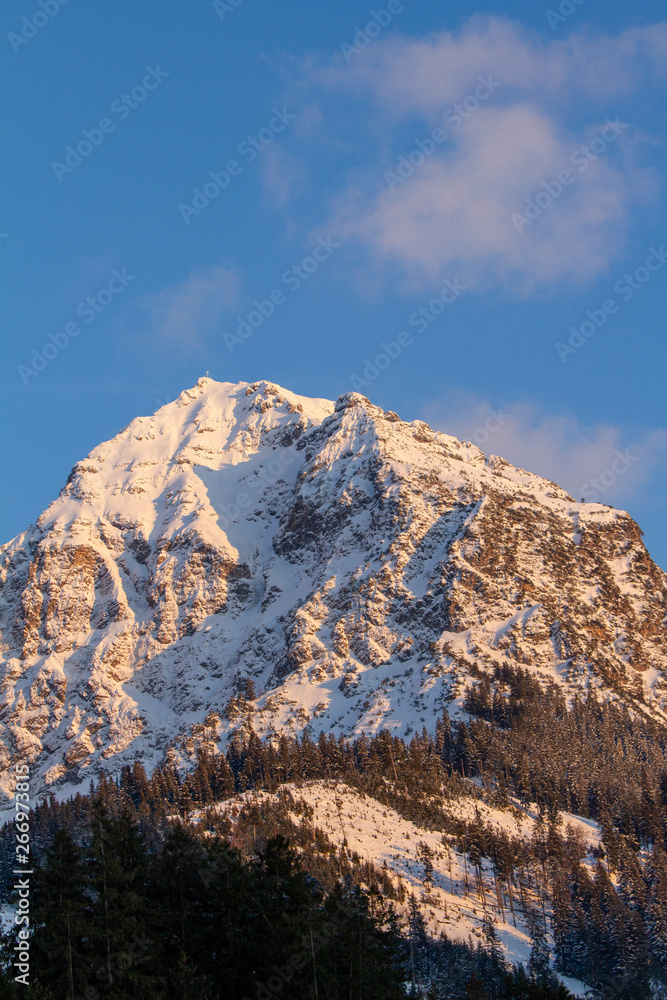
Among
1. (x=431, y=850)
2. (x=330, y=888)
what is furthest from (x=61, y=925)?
(x=431, y=850)

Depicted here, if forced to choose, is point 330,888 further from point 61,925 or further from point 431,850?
point 61,925

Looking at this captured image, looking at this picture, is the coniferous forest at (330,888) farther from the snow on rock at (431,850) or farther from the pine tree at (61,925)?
the snow on rock at (431,850)

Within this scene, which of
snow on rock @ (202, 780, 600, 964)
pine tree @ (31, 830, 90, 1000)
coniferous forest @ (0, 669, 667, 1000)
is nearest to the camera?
pine tree @ (31, 830, 90, 1000)

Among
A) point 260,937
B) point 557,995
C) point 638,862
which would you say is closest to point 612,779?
point 638,862

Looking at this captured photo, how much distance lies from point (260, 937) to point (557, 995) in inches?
1138

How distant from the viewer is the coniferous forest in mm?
50094

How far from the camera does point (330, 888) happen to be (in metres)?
122

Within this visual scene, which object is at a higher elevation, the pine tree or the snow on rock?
the snow on rock

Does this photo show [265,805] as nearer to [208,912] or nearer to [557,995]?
[557,995]

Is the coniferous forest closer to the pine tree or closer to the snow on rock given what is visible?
the pine tree

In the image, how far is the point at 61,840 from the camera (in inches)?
2002

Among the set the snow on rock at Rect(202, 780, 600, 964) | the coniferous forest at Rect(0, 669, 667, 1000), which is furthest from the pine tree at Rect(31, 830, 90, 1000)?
the snow on rock at Rect(202, 780, 600, 964)

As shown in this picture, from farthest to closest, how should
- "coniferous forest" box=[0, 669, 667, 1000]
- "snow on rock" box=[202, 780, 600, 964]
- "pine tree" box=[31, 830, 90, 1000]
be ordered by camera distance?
"snow on rock" box=[202, 780, 600, 964] → "coniferous forest" box=[0, 669, 667, 1000] → "pine tree" box=[31, 830, 90, 1000]

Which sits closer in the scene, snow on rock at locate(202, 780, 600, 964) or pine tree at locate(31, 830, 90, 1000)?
pine tree at locate(31, 830, 90, 1000)
